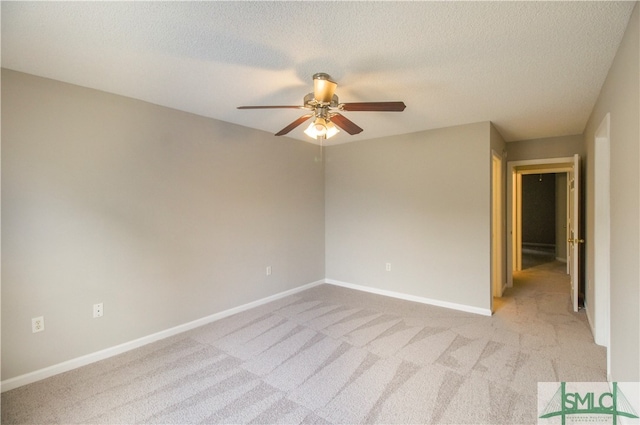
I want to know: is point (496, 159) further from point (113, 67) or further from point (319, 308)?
point (113, 67)

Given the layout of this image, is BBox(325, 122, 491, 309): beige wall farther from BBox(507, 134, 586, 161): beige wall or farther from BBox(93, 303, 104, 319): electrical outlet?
BBox(93, 303, 104, 319): electrical outlet

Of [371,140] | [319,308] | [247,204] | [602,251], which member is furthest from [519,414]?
[371,140]

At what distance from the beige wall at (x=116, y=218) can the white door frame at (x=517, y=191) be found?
383 centimetres

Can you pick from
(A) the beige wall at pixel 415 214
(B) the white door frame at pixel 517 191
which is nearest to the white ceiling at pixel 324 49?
(A) the beige wall at pixel 415 214

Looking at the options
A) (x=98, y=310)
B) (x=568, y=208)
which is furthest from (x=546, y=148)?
(x=98, y=310)

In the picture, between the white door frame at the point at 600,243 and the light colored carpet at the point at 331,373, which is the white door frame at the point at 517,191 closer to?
the light colored carpet at the point at 331,373

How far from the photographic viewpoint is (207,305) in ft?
11.0

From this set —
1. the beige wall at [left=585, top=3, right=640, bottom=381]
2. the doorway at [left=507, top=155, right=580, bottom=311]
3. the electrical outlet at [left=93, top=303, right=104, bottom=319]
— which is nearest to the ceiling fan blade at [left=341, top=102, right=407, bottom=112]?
the beige wall at [left=585, top=3, right=640, bottom=381]

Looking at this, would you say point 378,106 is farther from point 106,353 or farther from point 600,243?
point 106,353

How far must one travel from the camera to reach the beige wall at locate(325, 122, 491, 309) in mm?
3602

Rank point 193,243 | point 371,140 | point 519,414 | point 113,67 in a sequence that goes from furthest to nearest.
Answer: point 371,140
point 193,243
point 113,67
point 519,414

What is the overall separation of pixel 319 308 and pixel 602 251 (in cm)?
306

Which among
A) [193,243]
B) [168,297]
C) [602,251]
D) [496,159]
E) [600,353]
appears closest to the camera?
[600,353]

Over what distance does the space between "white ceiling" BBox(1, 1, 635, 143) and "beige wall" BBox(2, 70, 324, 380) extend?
12.6 inches
